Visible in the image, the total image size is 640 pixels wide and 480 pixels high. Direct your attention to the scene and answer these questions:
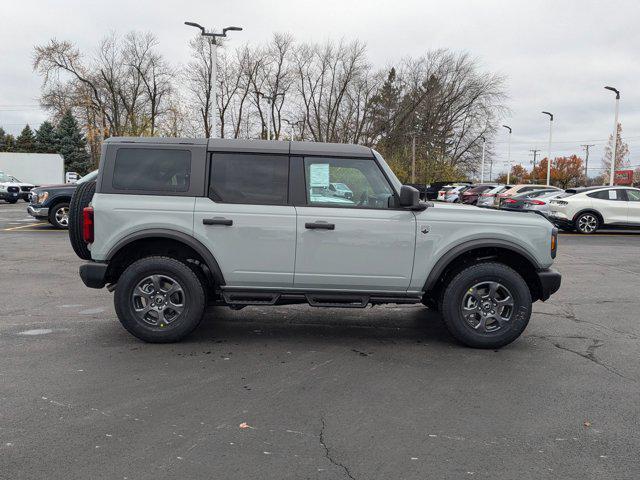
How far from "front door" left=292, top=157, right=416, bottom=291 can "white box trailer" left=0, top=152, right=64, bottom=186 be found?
37995 mm

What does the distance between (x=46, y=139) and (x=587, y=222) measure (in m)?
72.5

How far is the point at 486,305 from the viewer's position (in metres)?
5.25

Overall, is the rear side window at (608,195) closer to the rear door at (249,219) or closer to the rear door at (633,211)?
the rear door at (633,211)

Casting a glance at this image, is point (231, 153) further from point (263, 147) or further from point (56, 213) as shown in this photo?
point (56, 213)

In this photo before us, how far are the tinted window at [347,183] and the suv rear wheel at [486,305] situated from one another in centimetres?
104

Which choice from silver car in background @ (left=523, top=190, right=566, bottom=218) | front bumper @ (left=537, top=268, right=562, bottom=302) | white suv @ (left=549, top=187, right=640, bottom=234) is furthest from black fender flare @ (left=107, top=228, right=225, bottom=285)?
silver car in background @ (left=523, top=190, right=566, bottom=218)

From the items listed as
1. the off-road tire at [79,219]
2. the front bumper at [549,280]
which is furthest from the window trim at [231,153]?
the front bumper at [549,280]

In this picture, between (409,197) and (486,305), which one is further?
(486,305)

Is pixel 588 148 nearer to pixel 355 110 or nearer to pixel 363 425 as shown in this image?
pixel 355 110

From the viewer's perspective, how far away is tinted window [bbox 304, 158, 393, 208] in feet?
17.1

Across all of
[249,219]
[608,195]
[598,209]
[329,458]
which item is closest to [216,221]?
[249,219]

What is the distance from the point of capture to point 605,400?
405cm

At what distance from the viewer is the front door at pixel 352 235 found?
16.8 ft

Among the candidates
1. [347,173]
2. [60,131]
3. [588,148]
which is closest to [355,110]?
[60,131]
